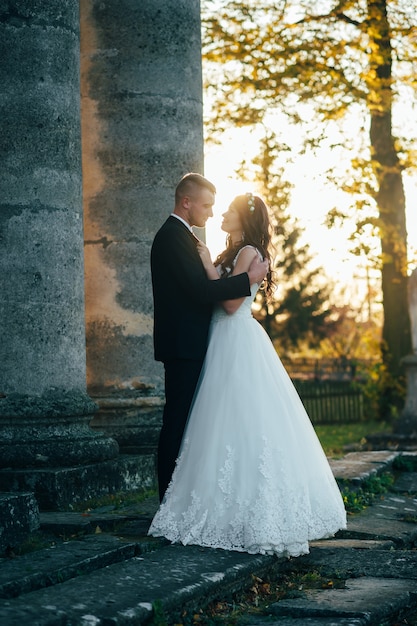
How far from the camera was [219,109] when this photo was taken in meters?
18.7

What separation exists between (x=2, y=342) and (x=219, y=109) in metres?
12.8

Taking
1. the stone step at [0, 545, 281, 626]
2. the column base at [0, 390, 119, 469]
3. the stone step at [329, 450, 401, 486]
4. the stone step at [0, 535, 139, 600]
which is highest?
the column base at [0, 390, 119, 469]

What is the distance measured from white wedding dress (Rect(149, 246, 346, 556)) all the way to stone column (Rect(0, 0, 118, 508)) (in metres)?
1.14

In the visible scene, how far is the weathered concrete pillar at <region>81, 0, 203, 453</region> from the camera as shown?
8039mm

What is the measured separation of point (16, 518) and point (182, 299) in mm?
1558

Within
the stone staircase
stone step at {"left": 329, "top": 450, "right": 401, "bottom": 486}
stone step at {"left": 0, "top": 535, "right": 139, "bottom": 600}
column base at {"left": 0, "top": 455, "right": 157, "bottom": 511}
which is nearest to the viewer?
the stone staircase

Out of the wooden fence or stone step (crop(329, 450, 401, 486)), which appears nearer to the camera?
stone step (crop(329, 450, 401, 486))

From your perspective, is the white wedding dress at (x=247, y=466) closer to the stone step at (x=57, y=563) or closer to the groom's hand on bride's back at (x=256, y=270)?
the groom's hand on bride's back at (x=256, y=270)

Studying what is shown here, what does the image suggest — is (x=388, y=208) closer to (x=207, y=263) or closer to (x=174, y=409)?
(x=207, y=263)

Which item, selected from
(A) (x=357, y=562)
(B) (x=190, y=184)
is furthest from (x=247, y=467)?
(B) (x=190, y=184)

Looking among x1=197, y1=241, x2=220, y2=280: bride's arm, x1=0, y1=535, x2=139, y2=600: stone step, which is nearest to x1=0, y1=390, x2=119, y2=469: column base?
x1=0, y1=535, x2=139, y2=600: stone step

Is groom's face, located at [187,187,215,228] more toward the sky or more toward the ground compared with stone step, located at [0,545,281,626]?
more toward the sky

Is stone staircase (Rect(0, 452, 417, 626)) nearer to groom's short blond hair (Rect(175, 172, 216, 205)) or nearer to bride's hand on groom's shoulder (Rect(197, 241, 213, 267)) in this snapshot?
bride's hand on groom's shoulder (Rect(197, 241, 213, 267))

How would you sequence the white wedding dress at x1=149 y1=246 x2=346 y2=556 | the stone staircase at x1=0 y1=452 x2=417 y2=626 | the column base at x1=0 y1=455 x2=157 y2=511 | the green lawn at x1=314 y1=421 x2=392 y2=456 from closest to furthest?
the stone staircase at x1=0 y1=452 x2=417 y2=626 < the white wedding dress at x1=149 y1=246 x2=346 y2=556 < the column base at x1=0 y1=455 x2=157 y2=511 < the green lawn at x1=314 y1=421 x2=392 y2=456
